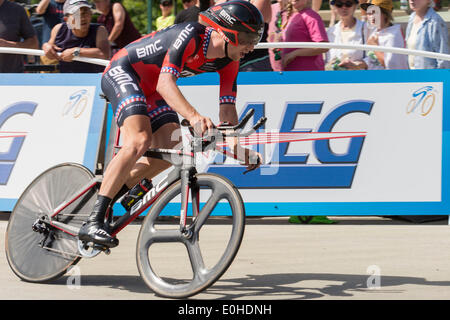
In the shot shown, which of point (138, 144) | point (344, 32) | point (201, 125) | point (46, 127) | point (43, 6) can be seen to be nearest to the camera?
point (201, 125)

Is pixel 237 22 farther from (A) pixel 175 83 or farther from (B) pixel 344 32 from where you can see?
(B) pixel 344 32

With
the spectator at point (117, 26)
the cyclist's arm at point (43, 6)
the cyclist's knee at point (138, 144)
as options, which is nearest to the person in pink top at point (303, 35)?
the spectator at point (117, 26)

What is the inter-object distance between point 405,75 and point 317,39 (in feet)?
3.29

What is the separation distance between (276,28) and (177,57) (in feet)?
12.8

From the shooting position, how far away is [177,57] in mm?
4836

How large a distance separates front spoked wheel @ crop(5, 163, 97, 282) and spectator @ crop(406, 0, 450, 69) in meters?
4.00

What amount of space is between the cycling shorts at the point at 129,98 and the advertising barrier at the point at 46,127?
2637 millimetres

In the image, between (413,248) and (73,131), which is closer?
(413,248)

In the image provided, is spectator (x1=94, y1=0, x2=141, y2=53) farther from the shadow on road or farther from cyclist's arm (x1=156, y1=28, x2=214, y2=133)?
cyclist's arm (x1=156, y1=28, x2=214, y2=133)

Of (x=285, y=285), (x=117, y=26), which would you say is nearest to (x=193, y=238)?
(x=285, y=285)
